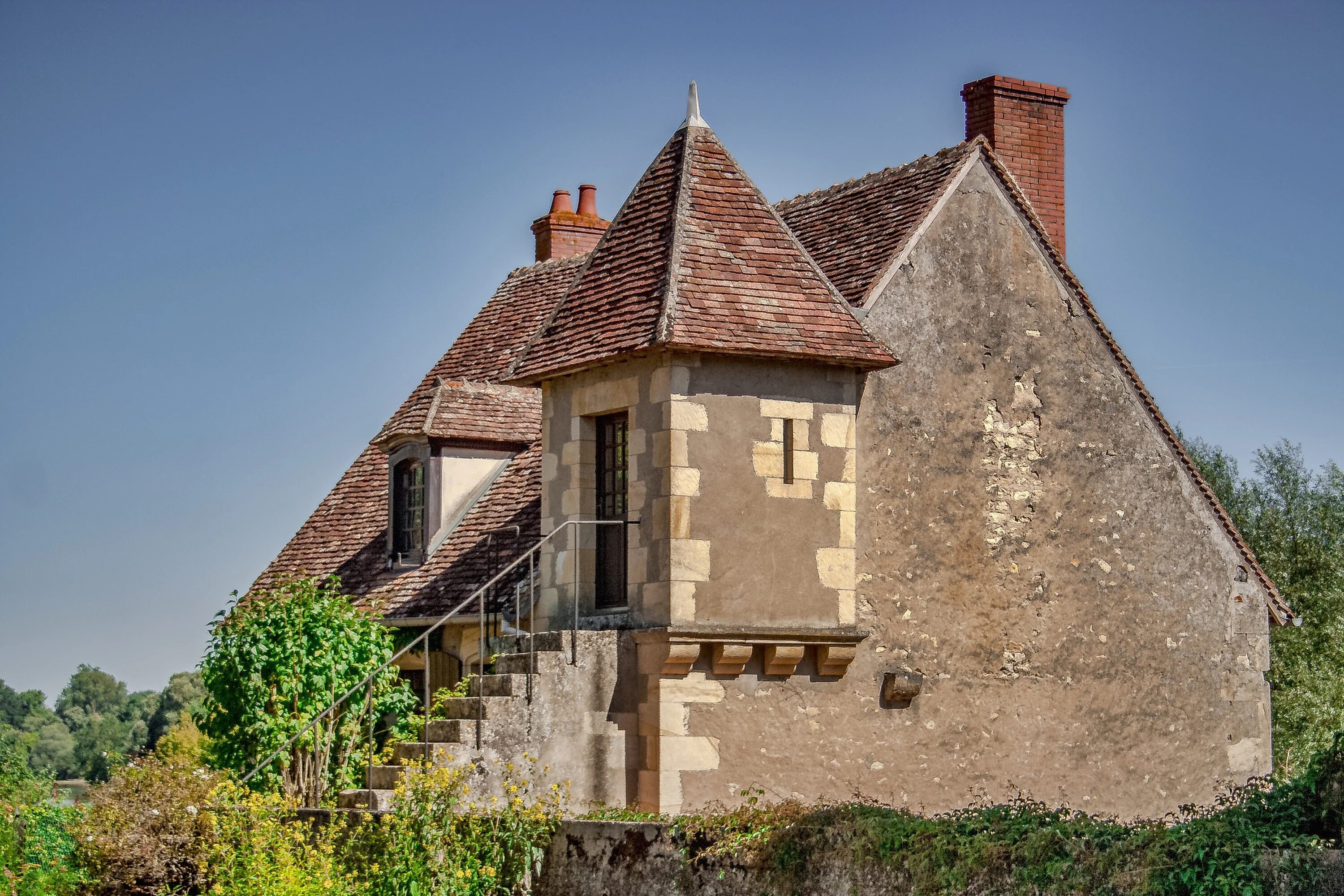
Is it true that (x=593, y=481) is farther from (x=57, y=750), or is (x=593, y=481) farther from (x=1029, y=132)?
(x=57, y=750)

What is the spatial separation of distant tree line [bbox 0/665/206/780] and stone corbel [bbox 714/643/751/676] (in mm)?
40572

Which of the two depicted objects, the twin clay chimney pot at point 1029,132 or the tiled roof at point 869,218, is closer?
the tiled roof at point 869,218

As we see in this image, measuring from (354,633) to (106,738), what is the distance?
71.2 m

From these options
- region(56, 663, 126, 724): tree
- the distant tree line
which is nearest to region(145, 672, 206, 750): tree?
the distant tree line

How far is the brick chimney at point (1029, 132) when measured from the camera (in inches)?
733

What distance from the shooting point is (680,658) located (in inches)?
544

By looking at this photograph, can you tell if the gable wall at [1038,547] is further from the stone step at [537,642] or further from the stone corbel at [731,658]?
the stone step at [537,642]

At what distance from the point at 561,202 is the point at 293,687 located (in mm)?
10962

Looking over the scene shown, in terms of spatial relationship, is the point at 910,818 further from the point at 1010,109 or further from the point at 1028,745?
the point at 1010,109

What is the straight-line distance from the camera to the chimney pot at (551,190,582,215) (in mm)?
25312

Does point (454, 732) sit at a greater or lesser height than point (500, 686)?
lesser

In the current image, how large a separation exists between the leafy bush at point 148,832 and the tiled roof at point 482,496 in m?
5.10

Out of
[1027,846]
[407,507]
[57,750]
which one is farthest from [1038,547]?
[57,750]

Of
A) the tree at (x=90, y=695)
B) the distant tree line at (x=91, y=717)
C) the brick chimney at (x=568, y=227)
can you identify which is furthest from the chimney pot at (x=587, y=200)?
the tree at (x=90, y=695)
